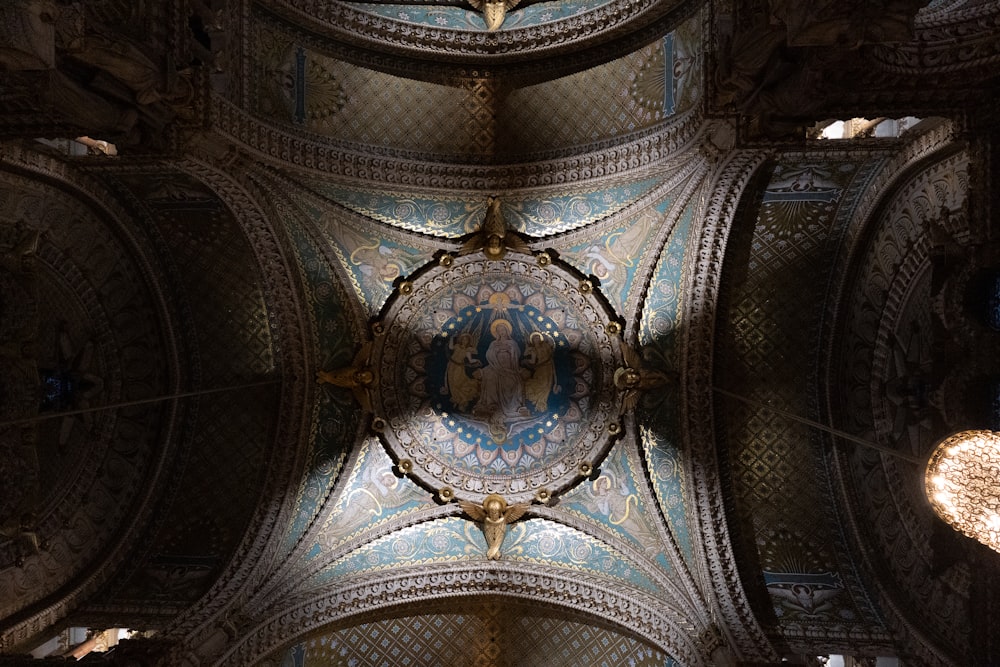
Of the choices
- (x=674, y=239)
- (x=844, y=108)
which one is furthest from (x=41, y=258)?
(x=844, y=108)

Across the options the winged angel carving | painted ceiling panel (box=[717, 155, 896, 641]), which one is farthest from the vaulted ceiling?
the winged angel carving

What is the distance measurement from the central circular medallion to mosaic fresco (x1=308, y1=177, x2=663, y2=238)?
431 millimetres

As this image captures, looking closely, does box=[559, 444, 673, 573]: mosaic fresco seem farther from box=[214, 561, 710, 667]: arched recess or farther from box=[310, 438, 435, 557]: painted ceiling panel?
box=[310, 438, 435, 557]: painted ceiling panel

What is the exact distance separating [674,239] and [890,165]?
216 cm

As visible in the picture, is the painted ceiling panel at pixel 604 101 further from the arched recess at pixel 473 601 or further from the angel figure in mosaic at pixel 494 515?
the arched recess at pixel 473 601

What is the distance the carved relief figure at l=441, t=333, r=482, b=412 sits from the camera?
29.2ft

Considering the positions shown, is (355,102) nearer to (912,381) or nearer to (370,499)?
(370,499)

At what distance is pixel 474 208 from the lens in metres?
8.58

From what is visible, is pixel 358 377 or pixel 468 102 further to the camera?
pixel 358 377

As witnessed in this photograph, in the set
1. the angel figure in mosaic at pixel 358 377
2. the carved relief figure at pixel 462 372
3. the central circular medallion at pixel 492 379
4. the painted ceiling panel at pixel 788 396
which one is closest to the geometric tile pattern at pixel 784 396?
the painted ceiling panel at pixel 788 396

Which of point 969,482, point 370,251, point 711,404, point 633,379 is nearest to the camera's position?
point 969,482

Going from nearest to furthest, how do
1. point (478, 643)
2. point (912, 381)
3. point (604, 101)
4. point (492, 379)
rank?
1. point (912, 381)
2. point (604, 101)
3. point (478, 643)
4. point (492, 379)

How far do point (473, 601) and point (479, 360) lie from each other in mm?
2752

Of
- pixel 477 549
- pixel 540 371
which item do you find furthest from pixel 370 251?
pixel 477 549
